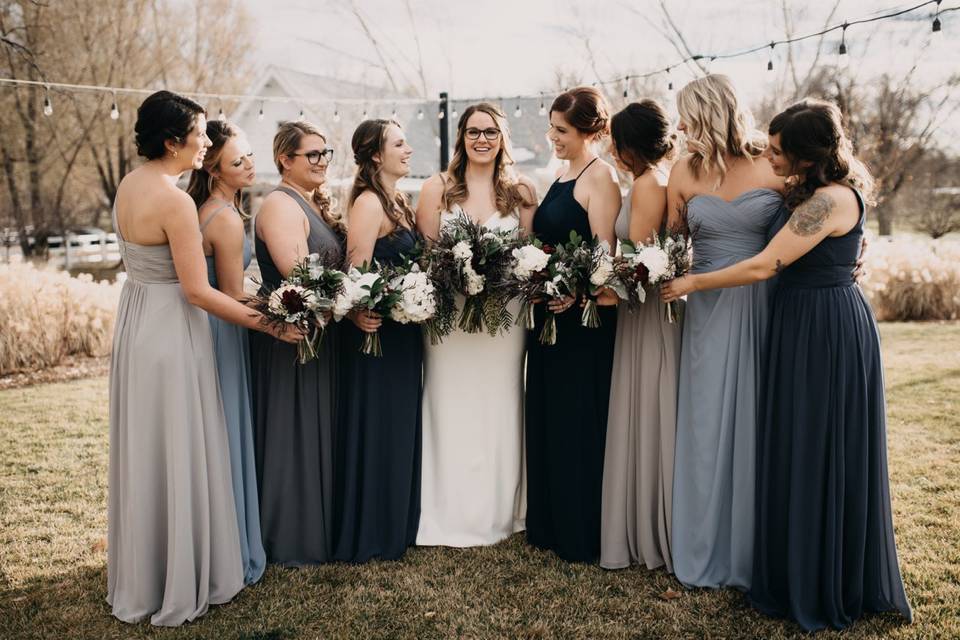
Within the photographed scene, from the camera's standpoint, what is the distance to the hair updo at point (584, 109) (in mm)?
4770

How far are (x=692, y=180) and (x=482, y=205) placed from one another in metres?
1.38

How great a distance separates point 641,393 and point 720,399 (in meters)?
0.47

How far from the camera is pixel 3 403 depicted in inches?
370

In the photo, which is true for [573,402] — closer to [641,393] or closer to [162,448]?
[641,393]

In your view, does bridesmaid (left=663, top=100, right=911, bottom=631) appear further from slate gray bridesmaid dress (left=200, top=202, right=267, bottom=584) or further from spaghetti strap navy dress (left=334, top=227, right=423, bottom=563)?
slate gray bridesmaid dress (left=200, top=202, right=267, bottom=584)

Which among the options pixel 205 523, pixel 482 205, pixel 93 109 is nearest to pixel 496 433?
pixel 482 205

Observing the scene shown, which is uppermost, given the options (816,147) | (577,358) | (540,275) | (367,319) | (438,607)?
(816,147)

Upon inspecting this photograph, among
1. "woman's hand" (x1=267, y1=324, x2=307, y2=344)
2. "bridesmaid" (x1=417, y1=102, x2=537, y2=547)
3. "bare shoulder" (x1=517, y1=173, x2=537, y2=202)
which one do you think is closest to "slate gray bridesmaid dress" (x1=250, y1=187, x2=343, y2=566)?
"woman's hand" (x1=267, y1=324, x2=307, y2=344)

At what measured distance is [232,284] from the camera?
444 cm

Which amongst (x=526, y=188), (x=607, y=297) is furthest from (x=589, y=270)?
(x=526, y=188)

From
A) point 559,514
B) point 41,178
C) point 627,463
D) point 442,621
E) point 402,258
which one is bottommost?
point 442,621

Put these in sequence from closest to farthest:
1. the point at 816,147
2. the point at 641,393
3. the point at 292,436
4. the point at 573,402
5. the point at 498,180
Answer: the point at 816,147, the point at 641,393, the point at 292,436, the point at 573,402, the point at 498,180

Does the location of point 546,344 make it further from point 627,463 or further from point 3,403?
point 3,403

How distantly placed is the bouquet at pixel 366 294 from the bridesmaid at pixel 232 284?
63 centimetres
